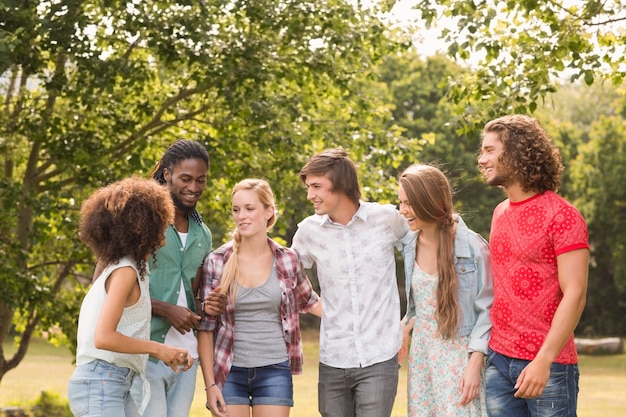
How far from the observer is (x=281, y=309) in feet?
14.7

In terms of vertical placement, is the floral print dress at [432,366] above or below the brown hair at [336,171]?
below

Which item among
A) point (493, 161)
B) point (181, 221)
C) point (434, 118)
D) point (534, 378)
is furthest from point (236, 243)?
point (434, 118)

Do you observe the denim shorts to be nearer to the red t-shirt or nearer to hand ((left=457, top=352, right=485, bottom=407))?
hand ((left=457, top=352, right=485, bottom=407))

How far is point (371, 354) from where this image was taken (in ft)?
14.3

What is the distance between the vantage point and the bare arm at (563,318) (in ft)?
12.4

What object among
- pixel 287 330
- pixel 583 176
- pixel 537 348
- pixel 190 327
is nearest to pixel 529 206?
pixel 537 348

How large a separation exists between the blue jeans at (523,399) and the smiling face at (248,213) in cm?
126

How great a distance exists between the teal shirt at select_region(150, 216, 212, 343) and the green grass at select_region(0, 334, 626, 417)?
332 inches

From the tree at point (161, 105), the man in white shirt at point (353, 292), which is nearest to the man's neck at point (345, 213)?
the man in white shirt at point (353, 292)

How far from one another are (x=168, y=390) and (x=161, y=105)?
7.68 meters

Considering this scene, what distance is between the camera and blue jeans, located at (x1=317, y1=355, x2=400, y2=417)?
4.32 metres

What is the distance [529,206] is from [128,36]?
7033mm

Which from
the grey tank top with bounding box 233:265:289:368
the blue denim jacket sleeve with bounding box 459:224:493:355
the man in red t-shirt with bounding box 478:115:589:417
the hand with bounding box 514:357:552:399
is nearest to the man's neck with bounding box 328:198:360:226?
the grey tank top with bounding box 233:265:289:368

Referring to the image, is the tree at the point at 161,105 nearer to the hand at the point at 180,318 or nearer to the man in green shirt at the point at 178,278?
the man in green shirt at the point at 178,278
